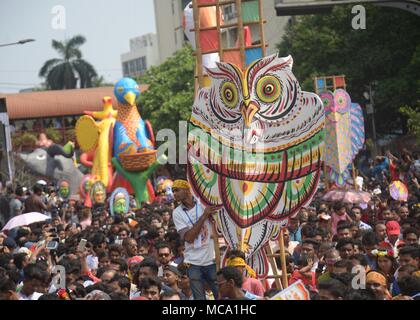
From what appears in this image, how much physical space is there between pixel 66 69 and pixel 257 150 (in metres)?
60.5

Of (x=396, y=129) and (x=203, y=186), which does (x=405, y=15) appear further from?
(x=203, y=186)

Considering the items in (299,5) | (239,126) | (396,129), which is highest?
(299,5)

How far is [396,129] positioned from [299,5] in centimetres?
2513

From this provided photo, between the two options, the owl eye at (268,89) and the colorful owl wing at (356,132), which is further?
the colorful owl wing at (356,132)

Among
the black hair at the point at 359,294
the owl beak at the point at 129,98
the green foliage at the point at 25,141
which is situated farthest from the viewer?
the green foliage at the point at 25,141

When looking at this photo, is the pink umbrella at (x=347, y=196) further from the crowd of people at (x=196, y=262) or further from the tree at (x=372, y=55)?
the tree at (x=372, y=55)

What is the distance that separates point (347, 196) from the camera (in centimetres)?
1627

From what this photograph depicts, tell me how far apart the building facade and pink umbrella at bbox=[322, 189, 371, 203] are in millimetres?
78394

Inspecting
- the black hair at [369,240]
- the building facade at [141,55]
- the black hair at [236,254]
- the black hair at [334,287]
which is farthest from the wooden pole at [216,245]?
the building facade at [141,55]

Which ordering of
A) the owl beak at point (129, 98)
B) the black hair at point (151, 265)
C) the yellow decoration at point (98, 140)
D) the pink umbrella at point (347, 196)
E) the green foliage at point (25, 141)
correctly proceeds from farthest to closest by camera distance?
the green foliage at point (25, 141) → the yellow decoration at point (98, 140) → the owl beak at point (129, 98) → the pink umbrella at point (347, 196) → the black hair at point (151, 265)

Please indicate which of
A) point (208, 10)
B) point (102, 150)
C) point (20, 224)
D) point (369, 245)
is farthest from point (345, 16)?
point (369, 245)

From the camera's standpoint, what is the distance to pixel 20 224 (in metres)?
13.8

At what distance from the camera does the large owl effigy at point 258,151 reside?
9.42 meters

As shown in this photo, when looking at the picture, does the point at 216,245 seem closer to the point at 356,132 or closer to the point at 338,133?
the point at 338,133
